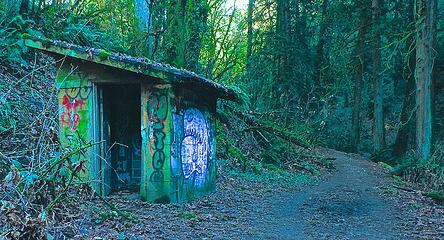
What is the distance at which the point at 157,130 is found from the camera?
9461 mm

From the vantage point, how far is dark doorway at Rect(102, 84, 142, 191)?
36.9ft

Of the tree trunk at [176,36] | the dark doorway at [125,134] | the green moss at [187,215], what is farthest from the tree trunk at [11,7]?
the green moss at [187,215]

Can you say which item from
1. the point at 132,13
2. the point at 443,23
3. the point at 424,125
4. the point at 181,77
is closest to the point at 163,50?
the point at 132,13

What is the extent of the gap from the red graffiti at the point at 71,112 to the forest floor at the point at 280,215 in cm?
193

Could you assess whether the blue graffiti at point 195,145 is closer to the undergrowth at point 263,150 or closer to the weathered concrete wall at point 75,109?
the weathered concrete wall at point 75,109

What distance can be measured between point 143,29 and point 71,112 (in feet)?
30.1

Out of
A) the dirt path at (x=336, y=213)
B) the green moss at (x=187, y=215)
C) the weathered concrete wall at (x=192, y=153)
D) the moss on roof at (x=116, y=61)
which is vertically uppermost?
the moss on roof at (x=116, y=61)

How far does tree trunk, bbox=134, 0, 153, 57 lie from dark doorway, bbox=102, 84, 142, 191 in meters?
4.69

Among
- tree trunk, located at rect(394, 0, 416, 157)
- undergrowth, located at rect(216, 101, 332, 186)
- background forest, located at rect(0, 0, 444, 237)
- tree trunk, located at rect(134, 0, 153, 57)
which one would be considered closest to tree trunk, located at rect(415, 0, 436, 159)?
background forest, located at rect(0, 0, 444, 237)

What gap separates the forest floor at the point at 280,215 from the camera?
7219 mm

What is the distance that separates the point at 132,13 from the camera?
19.5m

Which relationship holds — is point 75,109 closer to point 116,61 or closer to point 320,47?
point 116,61

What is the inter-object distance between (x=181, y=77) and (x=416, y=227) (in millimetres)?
5699

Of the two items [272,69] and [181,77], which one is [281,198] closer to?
[181,77]
